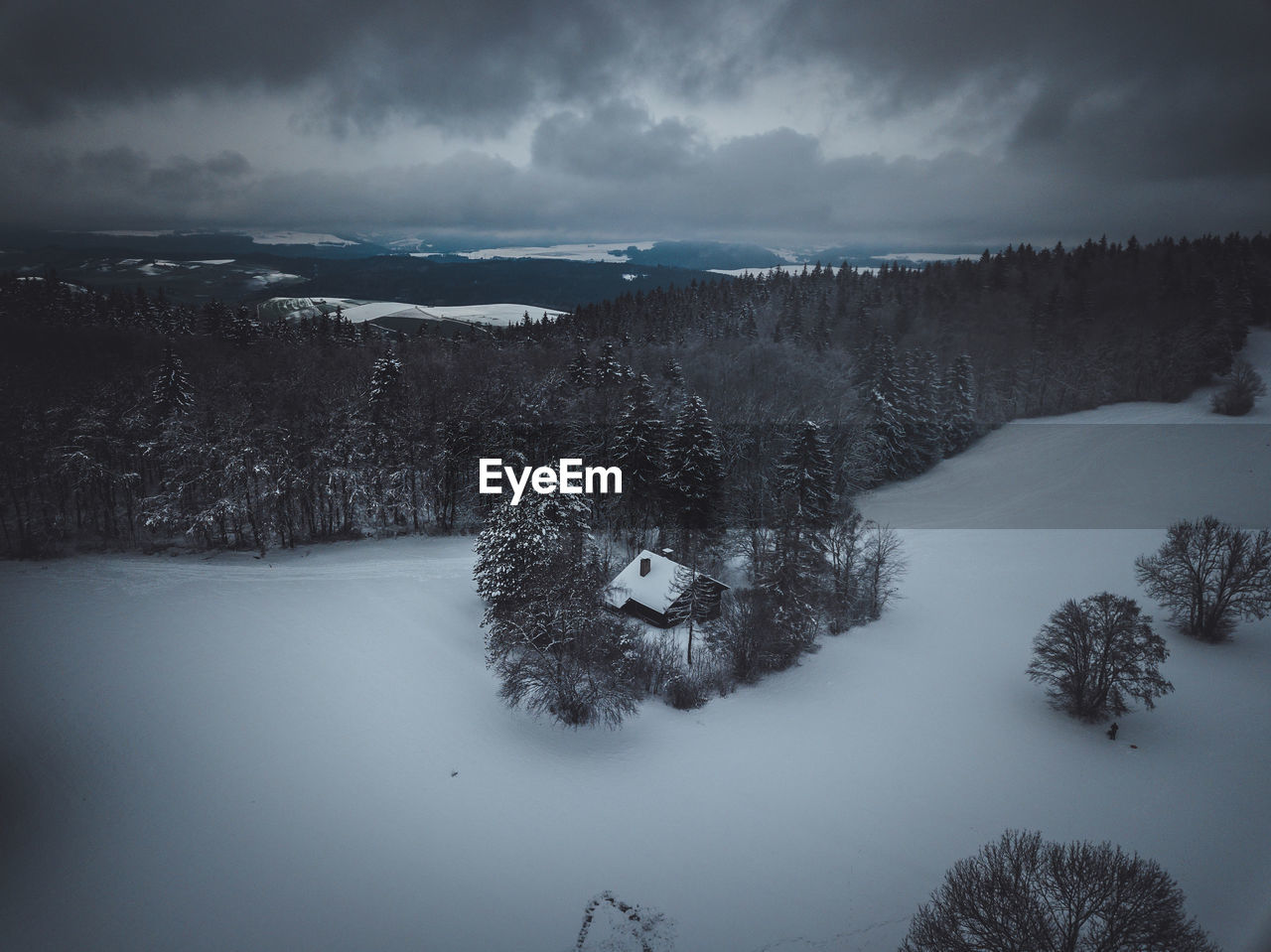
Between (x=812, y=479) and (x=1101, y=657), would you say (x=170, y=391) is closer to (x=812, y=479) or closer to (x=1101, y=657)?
(x=812, y=479)

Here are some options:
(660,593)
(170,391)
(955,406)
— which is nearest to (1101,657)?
(660,593)

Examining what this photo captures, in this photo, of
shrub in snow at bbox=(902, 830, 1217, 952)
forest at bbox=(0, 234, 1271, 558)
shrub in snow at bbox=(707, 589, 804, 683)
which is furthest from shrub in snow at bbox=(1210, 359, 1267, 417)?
shrub in snow at bbox=(902, 830, 1217, 952)

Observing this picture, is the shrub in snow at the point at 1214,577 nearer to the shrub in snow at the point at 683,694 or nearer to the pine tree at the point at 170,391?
the shrub in snow at the point at 683,694

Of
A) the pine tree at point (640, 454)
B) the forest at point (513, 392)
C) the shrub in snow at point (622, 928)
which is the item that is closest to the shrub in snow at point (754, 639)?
the forest at point (513, 392)

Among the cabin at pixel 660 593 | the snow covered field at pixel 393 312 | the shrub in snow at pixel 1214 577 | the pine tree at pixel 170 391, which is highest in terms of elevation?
the snow covered field at pixel 393 312

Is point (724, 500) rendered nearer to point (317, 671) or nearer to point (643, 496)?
point (643, 496)
